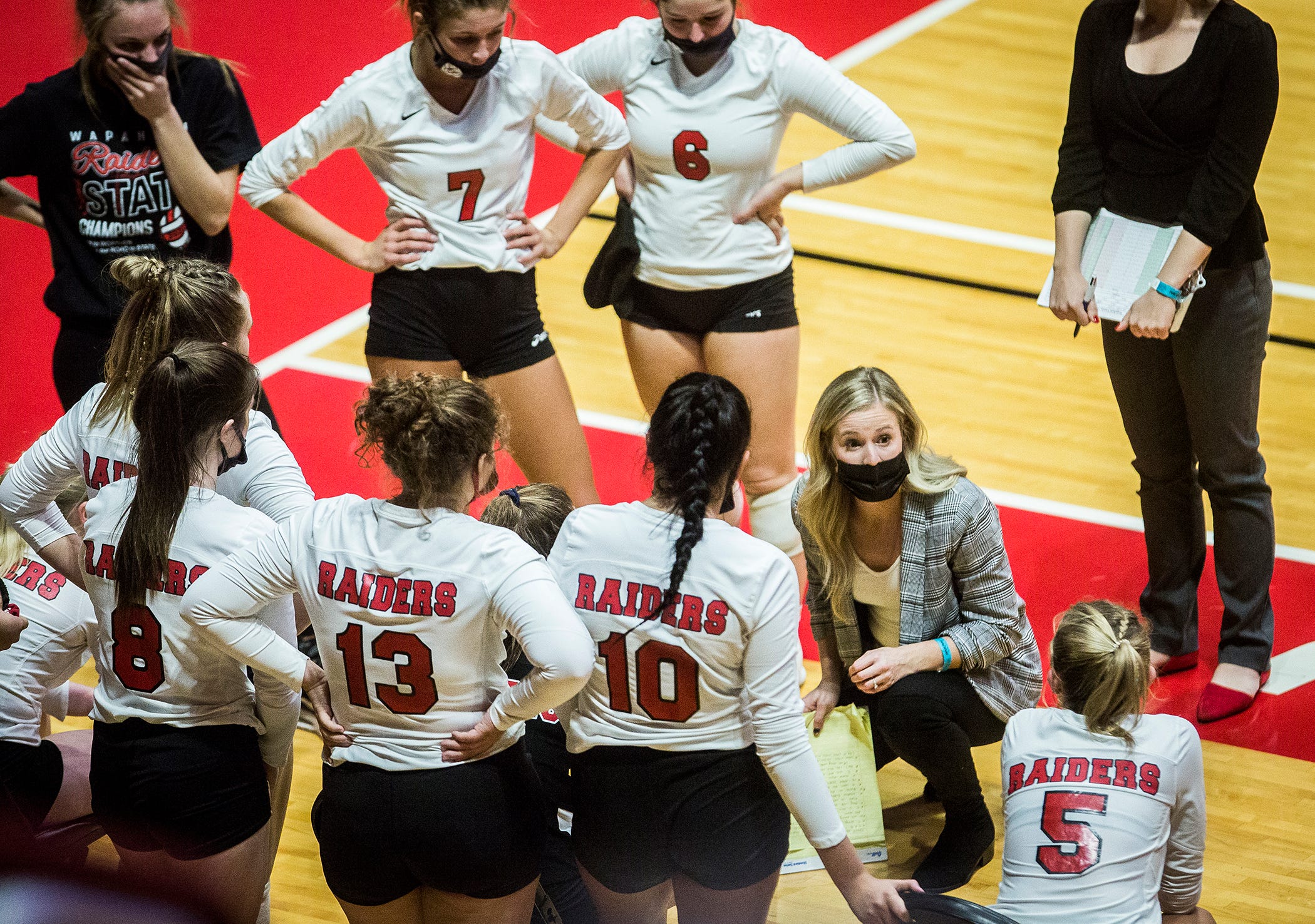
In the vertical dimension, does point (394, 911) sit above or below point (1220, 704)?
above

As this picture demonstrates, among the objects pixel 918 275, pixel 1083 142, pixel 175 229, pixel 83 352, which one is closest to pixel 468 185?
pixel 175 229

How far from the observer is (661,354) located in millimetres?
4430

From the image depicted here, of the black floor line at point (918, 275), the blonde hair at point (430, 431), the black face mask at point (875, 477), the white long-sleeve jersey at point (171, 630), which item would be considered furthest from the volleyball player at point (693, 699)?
the black floor line at point (918, 275)

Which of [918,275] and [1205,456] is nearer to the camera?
[1205,456]

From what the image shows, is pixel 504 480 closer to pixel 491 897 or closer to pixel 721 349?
pixel 721 349

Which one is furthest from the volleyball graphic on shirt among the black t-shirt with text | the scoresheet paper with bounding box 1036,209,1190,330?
the scoresheet paper with bounding box 1036,209,1190,330

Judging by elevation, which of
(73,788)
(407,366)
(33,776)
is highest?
(407,366)

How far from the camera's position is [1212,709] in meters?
4.38

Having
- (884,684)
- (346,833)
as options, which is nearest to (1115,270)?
(884,684)

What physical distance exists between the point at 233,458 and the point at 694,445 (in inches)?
41.9

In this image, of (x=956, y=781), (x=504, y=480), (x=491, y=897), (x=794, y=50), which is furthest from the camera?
(x=504, y=480)

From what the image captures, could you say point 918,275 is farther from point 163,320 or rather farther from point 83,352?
point 163,320

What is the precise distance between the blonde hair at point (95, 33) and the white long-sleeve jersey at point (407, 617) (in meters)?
1.95

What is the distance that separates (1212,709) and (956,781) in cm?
116
